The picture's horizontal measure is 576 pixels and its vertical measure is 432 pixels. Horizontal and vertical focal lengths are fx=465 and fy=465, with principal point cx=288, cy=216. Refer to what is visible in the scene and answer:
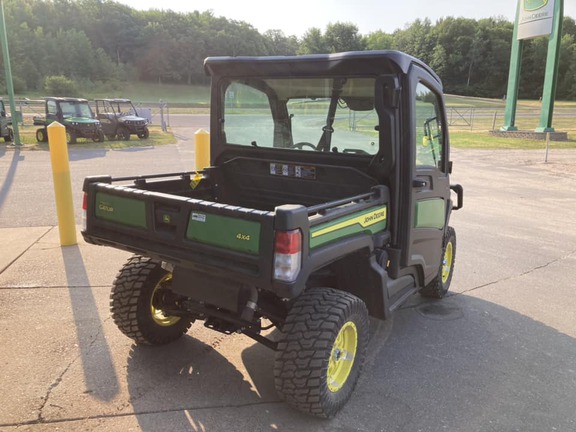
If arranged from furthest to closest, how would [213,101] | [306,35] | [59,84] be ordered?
[306,35] < [59,84] < [213,101]

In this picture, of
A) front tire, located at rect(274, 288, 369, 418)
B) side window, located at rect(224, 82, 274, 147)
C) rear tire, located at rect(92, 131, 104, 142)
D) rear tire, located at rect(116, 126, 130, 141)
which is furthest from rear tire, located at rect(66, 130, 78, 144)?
front tire, located at rect(274, 288, 369, 418)

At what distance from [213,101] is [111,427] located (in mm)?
2581

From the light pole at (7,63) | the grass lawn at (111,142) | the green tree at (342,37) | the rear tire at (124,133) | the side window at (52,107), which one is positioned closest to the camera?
the light pole at (7,63)

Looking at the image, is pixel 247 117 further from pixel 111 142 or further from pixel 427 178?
pixel 111 142

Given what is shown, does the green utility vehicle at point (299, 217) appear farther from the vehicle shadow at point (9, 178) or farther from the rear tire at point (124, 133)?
the rear tire at point (124, 133)

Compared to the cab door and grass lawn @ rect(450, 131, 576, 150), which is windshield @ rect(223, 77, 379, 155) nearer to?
the cab door

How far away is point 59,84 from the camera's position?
5428 centimetres

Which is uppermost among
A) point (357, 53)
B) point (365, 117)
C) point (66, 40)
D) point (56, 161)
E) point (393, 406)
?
point (66, 40)

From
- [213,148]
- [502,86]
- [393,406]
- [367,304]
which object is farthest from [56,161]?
[502,86]

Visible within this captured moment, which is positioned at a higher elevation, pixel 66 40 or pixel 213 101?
pixel 66 40

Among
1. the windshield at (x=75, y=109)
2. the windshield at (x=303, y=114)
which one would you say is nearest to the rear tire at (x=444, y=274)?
the windshield at (x=303, y=114)

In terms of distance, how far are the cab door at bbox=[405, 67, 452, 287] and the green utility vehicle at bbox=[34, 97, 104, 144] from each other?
1719cm

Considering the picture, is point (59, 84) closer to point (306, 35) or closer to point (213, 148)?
point (213, 148)

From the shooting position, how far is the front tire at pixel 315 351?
2.61 metres
